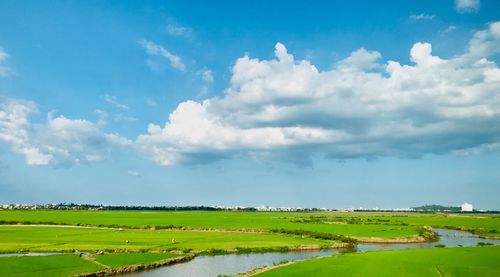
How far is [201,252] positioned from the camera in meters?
50.0

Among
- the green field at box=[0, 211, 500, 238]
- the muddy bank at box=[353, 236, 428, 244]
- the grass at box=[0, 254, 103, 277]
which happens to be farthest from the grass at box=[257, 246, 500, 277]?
the green field at box=[0, 211, 500, 238]

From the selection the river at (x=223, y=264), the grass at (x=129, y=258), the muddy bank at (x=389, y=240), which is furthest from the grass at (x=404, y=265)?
the muddy bank at (x=389, y=240)

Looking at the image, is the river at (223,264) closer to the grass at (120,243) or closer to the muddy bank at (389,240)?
the grass at (120,243)

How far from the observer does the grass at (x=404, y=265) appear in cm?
3294

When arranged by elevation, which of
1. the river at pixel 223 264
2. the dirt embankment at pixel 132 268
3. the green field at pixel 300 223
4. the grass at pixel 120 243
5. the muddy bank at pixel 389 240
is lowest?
the river at pixel 223 264

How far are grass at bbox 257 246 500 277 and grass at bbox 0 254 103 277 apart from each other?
15779 mm

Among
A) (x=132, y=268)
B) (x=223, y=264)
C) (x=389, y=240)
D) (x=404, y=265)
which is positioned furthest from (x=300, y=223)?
(x=132, y=268)

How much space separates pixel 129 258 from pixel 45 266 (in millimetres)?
8118

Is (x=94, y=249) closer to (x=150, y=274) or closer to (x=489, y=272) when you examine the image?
(x=150, y=274)

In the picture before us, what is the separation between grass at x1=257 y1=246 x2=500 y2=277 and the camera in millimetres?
32938

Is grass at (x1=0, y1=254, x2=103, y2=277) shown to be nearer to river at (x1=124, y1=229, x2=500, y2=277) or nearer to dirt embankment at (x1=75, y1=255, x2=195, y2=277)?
dirt embankment at (x1=75, y1=255, x2=195, y2=277)

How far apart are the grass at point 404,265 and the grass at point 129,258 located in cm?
1323

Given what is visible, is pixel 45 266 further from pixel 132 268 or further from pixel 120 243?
pixel 120 243

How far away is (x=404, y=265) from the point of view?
1409 inches
